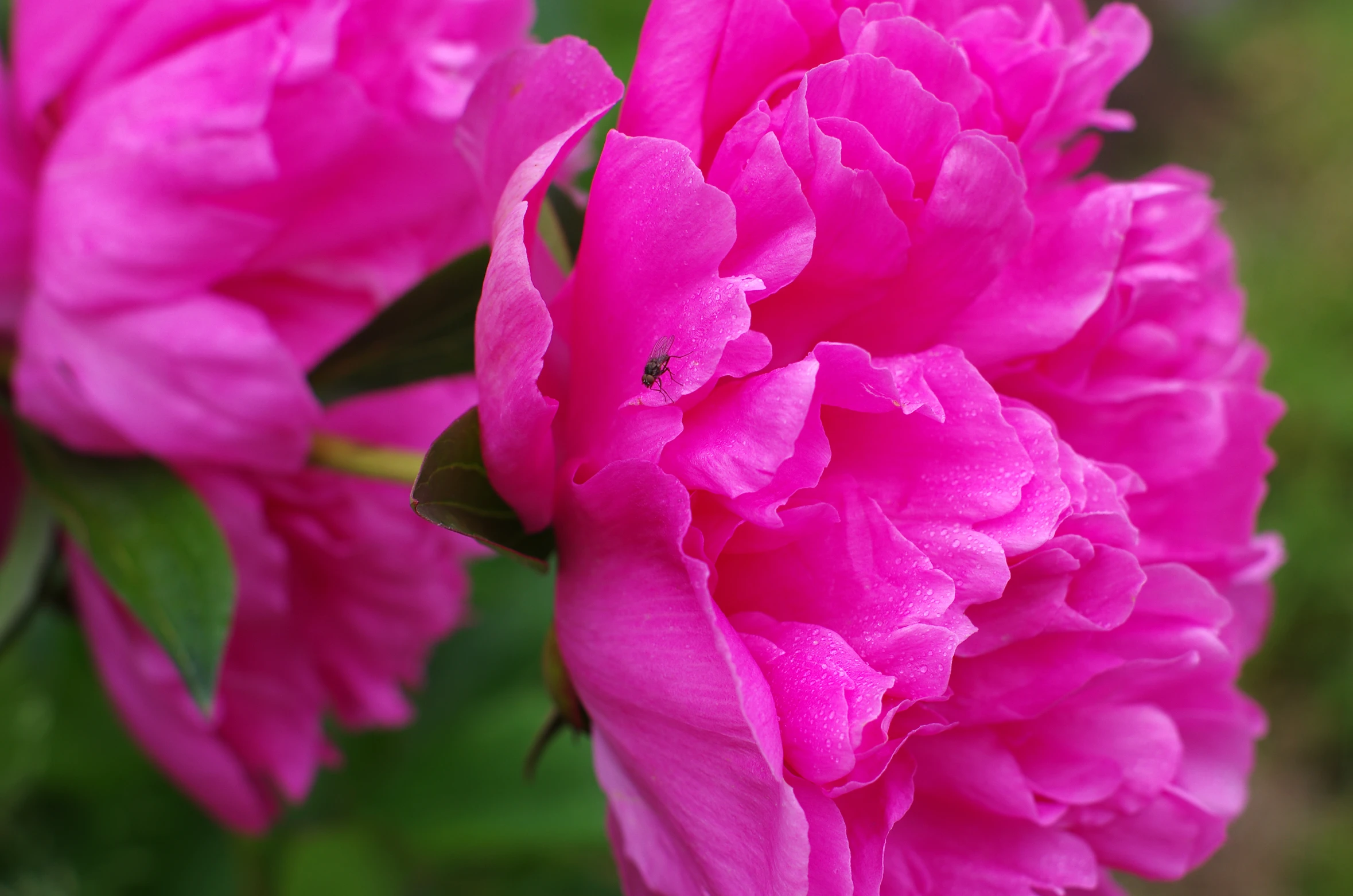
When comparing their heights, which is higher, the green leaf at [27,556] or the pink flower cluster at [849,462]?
the pink flower cluster at [849,462]

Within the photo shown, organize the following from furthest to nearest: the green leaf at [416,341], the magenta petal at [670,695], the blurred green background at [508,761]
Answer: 1. the blurred green background at [508,761]
2. the green leaf at [416,341]
3. the magenta petal at [670,695]

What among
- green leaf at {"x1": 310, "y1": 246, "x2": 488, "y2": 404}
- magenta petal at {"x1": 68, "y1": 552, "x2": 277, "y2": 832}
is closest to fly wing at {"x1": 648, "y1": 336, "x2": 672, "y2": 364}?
green leaf at {"x1": 310, "y1": 246, "x2": 488, "y2": 404}

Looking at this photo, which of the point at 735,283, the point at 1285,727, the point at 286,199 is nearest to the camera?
the point at 735,283

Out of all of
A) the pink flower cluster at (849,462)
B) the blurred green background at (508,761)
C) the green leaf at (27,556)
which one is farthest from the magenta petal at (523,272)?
the blurred green background at (508,761)

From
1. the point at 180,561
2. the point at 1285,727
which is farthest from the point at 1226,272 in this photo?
the point at 1285,727

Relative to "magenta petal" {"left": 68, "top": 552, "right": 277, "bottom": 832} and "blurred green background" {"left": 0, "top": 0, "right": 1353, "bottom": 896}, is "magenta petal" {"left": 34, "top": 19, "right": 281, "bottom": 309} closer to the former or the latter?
"magenta petal" {"left": 68, "top": 552, "right": 277, "bottom": 832}

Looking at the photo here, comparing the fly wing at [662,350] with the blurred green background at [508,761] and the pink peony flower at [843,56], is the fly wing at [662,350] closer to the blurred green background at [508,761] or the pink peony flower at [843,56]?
the pink peony flower at [843,56]

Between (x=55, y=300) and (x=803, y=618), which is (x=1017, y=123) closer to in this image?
(x=803, y=618)
